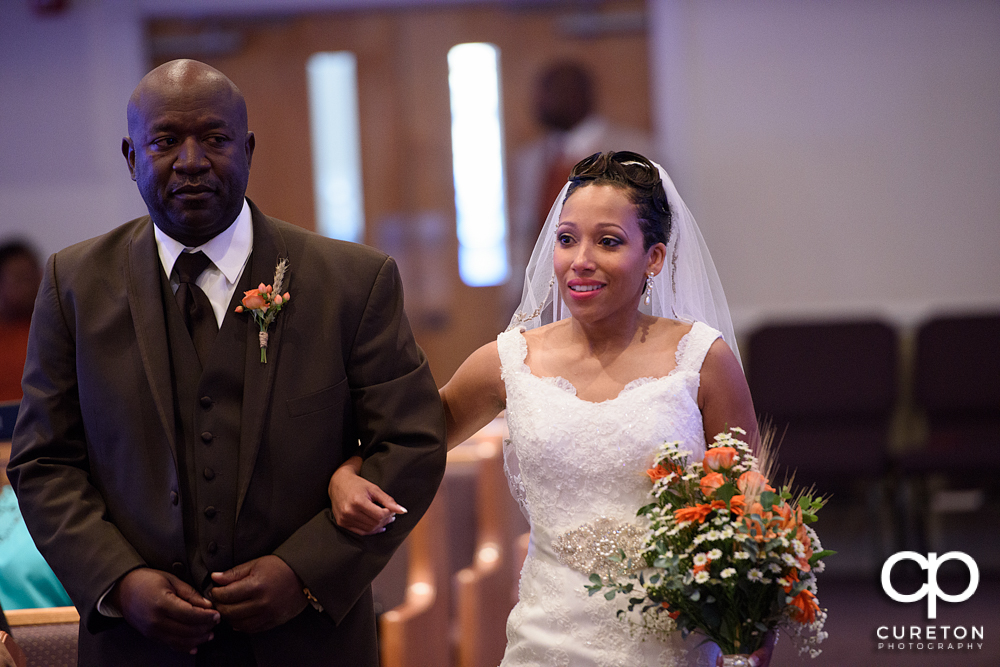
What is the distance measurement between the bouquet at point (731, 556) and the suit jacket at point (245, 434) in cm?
47

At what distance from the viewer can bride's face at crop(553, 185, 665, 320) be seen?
2.07 metres

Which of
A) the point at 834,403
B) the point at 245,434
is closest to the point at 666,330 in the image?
the point at 245,434

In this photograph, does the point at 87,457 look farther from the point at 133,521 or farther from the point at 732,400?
the point at 732,400

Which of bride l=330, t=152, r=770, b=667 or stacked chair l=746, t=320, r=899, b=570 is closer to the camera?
bride l=330, t=152, r=770, b=667

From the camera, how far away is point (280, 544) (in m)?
1.78

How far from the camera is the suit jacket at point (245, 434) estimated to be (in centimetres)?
174

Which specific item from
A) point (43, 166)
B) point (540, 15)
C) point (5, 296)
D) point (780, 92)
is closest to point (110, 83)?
point (43, 166)

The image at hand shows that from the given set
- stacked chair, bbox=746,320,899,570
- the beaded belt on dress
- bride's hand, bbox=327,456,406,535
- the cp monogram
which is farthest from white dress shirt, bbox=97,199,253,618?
stacked chair, bbox=746,320,899,570

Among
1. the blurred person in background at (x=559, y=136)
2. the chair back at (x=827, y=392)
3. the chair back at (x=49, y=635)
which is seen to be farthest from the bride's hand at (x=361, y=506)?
the blurred person in background at (x=559, y=136)

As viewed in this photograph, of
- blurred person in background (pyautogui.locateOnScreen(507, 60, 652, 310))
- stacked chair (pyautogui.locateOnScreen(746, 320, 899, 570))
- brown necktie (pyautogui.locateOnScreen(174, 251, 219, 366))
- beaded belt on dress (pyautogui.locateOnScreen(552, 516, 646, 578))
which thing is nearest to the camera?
brown necktie (pyautogui.locateOnScreen(174, 251, 219, 366))

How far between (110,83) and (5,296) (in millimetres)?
1604

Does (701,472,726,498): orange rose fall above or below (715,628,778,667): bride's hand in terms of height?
above

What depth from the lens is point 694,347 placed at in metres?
2.16

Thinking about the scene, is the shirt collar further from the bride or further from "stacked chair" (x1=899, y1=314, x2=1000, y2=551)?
"stacked chair" (x1=899, y1=314, x2=1000, y2=551)
